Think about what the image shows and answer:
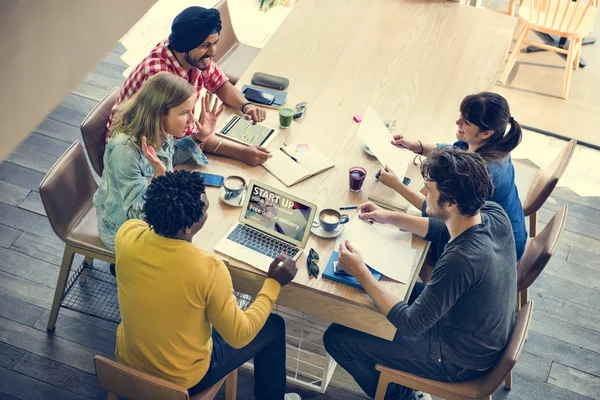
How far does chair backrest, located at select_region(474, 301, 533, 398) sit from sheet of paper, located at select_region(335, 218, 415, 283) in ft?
1.27

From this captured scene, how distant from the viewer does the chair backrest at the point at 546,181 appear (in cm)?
263

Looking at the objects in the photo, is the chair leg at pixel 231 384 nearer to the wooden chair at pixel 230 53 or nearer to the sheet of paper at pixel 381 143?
the sheet of paper at pixel 381 143

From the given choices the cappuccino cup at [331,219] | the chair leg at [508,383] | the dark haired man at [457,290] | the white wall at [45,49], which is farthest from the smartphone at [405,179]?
the white wall at [45,49]

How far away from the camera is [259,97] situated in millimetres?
2893

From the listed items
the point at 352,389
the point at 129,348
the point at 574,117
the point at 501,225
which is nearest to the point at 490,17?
the point at 574,117

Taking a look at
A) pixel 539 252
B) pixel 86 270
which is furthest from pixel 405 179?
pixel 86 270

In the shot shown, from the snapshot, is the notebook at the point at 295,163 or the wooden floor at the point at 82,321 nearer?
the notebook at the point at 295,163

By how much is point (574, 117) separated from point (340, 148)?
2.28 metres

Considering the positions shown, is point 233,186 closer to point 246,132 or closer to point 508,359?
point 246,132

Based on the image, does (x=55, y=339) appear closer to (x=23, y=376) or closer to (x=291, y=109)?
(x=23, y=376)

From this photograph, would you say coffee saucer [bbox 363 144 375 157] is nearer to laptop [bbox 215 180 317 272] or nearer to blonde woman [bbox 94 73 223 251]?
laptop [bbox 215 180 317 272]

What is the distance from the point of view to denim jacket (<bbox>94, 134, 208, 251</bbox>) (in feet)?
7.48

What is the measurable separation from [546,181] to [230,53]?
1.87 m

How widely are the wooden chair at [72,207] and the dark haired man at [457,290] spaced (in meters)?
1.10
